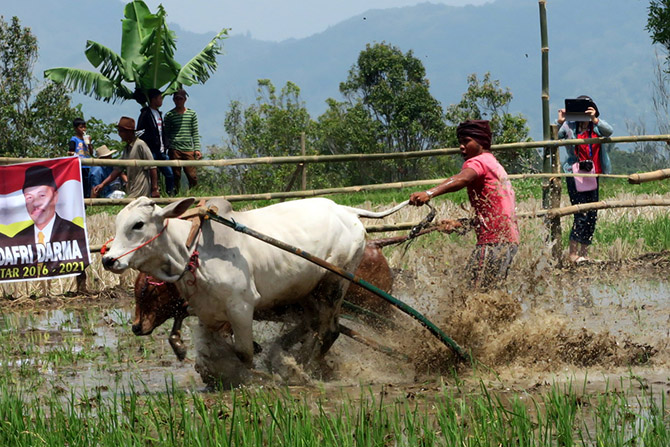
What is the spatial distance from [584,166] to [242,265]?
18.5 ft

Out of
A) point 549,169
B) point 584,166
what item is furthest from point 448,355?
point 549,169

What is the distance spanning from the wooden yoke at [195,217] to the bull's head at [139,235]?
155mm

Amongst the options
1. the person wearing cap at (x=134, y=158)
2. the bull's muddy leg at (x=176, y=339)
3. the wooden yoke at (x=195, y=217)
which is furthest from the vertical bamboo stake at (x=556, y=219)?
the wooden yoke at (x=195, y=217)

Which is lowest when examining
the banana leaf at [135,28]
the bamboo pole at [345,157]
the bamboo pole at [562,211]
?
the bamboo pole at [562,211]

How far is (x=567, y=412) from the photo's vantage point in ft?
13.4

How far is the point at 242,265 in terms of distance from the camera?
18.2 ft

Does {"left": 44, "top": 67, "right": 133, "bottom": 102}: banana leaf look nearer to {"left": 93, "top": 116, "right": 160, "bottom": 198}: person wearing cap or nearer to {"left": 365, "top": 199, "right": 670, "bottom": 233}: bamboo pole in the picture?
{"left": 93, "top": 116, "right": 160, "bottom": 198}: person wearing cap

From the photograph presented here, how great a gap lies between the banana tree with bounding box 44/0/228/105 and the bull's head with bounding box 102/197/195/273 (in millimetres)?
18264

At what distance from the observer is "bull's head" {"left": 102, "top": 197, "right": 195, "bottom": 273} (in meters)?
5.04

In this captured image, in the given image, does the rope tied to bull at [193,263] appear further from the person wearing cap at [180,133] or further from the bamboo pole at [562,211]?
the person wearing cap at [180,133]

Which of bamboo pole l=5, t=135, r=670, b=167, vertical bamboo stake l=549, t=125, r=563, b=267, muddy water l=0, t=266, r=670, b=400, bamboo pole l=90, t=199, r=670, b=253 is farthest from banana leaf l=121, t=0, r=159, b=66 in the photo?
muddy water l=0, t=266, r=670, b=400

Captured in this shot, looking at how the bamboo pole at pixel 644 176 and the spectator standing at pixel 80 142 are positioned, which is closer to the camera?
the bamboo pole at pixel 644 176

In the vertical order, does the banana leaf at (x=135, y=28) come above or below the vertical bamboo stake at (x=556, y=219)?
above

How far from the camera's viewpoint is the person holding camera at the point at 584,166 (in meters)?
10.1
